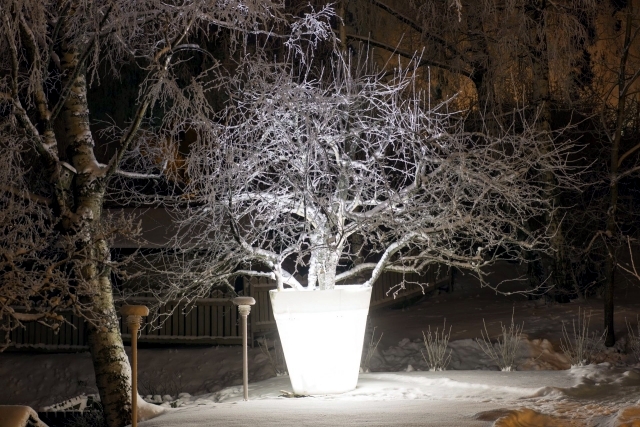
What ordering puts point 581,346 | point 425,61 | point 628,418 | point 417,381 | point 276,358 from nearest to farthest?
1. point 628,418
2. point 417,381
3. point 581,346
4. point 276,358
5. point 425,61

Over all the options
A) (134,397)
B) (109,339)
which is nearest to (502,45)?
(109,339)

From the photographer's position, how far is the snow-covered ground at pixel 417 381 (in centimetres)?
738

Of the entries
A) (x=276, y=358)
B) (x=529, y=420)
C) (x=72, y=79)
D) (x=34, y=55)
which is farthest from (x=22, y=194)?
(x=276, y=358)

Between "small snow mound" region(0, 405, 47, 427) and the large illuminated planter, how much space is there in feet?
10.4

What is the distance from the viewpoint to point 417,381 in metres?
9.97

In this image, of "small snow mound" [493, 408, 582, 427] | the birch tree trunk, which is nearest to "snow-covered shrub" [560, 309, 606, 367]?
"small snow mound" [493, 408, 582, 427]

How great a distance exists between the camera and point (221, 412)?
8133 millimetres

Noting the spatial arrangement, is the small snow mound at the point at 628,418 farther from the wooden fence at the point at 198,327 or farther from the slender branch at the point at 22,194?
the wooden fence at the point at 198,327

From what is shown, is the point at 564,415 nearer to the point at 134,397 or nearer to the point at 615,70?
the point at 134,397

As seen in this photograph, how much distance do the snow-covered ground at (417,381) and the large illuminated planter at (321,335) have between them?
309mm

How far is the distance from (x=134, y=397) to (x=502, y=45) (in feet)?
32.9

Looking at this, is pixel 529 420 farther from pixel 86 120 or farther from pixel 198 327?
pixel 198 327

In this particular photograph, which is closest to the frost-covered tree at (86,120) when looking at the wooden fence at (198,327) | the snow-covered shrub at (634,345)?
the wooden fence at (198,327)

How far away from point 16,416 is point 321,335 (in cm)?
354
